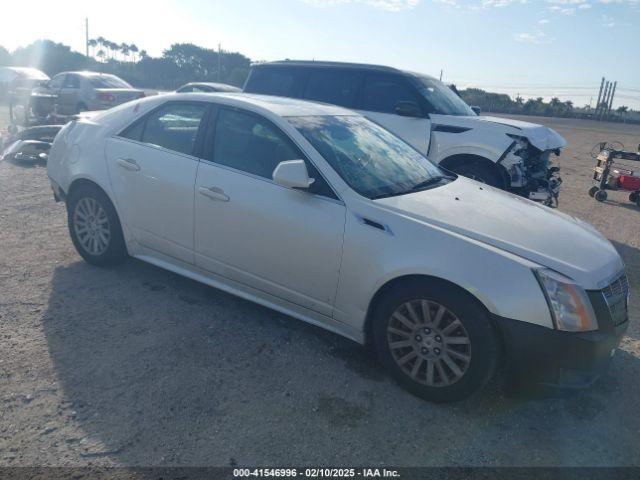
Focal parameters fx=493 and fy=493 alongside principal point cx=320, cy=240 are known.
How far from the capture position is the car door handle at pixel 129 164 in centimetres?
412

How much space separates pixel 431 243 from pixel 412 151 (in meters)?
1.60

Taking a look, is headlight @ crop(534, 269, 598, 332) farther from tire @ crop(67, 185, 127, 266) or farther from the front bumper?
tire @ crop(67, 185, 127, 266)

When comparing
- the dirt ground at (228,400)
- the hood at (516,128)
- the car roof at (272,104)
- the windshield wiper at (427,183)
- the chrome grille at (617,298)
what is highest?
the car roof at (272,104)

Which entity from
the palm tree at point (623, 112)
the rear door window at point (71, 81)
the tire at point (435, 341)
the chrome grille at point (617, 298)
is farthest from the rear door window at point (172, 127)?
the palm tree at point (623, 112)

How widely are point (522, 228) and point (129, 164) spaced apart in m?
3.12

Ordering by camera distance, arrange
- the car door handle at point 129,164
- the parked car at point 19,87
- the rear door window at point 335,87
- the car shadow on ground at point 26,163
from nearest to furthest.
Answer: the car door handle at point 129,164 < the rear door window at point 335,87 < the car shadow on ground at point 26,163 < the parked car at point 19,87

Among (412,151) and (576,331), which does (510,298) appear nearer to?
(576,331)

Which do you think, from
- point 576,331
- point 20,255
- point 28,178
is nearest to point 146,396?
point 576,331

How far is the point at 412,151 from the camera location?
14.1ft

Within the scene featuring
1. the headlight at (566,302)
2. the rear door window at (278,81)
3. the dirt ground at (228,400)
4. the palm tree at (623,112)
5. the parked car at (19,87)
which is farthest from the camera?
the palm tree at (623,112)

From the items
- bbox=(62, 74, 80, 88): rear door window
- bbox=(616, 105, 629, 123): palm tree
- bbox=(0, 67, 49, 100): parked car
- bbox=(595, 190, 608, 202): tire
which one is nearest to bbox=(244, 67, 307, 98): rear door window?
bbox=(595, 190, 608, 202): tire

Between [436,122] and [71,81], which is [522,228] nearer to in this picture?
[436,122]

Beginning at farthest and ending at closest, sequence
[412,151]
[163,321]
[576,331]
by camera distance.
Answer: [412,151] → [163,321] → [576,331]

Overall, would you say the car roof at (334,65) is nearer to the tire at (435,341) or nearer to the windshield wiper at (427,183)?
the windshield wiper at (427,183)
